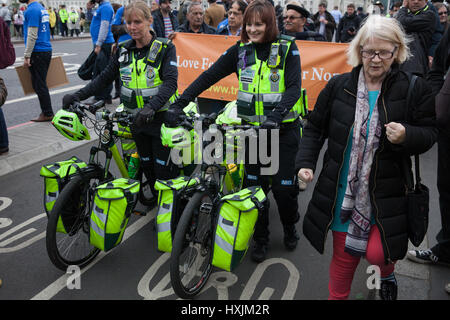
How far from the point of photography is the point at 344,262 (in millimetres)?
2439

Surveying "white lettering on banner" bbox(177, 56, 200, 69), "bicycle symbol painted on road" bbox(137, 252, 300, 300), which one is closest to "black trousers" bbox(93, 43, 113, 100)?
"white lettering on banner" bbox(177, 56, 200, 69)

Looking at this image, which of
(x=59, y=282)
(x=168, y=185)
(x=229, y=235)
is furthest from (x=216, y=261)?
(x=59, y=282)

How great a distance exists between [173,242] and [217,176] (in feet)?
2.19

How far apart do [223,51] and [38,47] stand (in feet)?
10.5

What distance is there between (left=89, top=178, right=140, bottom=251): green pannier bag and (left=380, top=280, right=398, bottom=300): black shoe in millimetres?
1932

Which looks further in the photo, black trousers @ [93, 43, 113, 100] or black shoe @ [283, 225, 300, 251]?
black trousers @ [93, 43, 113, 100]

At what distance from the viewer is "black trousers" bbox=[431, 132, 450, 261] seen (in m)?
3.11

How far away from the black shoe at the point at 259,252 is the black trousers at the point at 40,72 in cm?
524

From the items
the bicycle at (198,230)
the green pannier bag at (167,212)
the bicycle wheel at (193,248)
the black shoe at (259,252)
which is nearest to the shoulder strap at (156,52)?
the bicycle at (198,230)

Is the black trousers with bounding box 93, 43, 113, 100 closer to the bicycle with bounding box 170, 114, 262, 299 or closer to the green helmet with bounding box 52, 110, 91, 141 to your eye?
the green helmet with bounding box 52, 110, 91, 141

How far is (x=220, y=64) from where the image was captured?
3389mm

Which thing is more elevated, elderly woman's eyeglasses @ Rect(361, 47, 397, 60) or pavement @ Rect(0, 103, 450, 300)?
elderly woman's eyeglasses @ Rect(361, 47, 397, 60)

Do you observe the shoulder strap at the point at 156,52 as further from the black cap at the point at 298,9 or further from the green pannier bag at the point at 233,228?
the black cap at the point at 298,9

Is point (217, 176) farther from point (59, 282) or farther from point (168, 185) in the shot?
point (59, 282)
